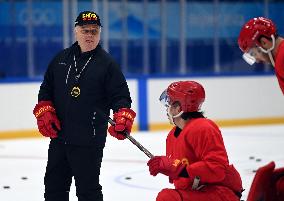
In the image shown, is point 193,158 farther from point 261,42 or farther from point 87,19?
point 87,19

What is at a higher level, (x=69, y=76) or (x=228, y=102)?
(x=69, y=76)

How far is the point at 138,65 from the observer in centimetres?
1227

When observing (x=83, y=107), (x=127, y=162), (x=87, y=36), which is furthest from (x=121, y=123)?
(x=127, y=162)

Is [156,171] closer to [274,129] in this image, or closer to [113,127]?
[113,127]

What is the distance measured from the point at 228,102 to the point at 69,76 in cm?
668

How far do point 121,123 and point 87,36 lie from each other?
484mm

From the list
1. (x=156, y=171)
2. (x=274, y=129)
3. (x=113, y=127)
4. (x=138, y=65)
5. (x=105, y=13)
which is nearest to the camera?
(x=156, y=171)

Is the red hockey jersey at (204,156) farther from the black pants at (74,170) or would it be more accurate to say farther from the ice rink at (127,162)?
the ice rink at (127,162)

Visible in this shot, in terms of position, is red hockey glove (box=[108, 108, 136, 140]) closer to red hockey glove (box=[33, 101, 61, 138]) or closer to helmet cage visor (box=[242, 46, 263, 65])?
red hockey glove (box=[33, 101, 61, 138])

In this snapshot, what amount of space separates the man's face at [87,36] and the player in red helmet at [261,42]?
3.43 ft

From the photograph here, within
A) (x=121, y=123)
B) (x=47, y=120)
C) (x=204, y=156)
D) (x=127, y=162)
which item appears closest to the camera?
(x=204, y=156)

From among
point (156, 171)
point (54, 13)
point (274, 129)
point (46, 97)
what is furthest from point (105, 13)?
point (156, 171)

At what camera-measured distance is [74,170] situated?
387 centimetres

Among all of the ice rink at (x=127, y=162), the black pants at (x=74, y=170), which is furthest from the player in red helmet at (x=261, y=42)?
the ice rink at (x=127, y=162)
